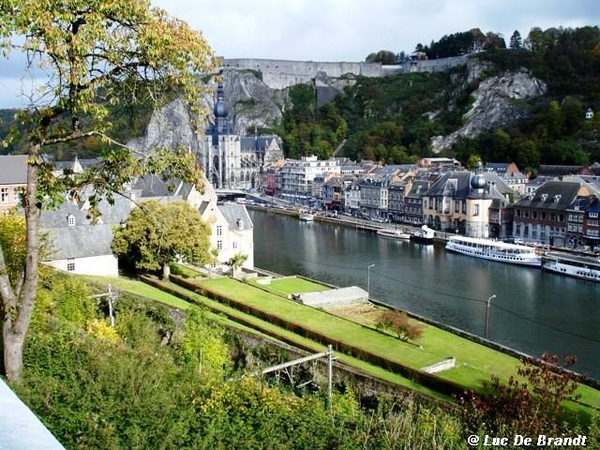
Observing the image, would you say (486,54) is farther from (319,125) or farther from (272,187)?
(272,187)

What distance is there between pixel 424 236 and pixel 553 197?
1109cm

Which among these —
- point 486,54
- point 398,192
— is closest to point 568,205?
point 398,192

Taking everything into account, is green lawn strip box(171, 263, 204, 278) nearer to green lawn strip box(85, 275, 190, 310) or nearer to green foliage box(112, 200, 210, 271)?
green foliage box(112, 200, 210, 271)

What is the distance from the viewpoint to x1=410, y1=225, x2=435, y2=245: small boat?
56375mm

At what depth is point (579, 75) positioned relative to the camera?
91438 mm

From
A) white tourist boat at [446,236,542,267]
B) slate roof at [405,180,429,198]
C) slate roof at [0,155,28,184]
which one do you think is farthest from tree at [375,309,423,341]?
slate roof at [405,180,429,198]

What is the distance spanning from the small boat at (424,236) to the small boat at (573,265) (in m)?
12.2

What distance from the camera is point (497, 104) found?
93812mm

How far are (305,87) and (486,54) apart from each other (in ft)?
143

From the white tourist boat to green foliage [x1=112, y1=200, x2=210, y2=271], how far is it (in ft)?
81.1

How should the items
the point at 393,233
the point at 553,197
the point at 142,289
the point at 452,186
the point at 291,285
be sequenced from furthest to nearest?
the point at 452,186 < the point at 393,233 < the point at 553,197 < the point at 291,285 < the point at 142,289

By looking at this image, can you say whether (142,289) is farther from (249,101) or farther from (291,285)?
(249,101)

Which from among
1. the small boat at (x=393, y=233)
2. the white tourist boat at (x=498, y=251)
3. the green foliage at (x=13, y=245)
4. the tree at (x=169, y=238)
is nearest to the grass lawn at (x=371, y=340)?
the tree at (x=169, y=238)

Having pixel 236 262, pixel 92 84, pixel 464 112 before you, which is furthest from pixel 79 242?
pixel 464 112
